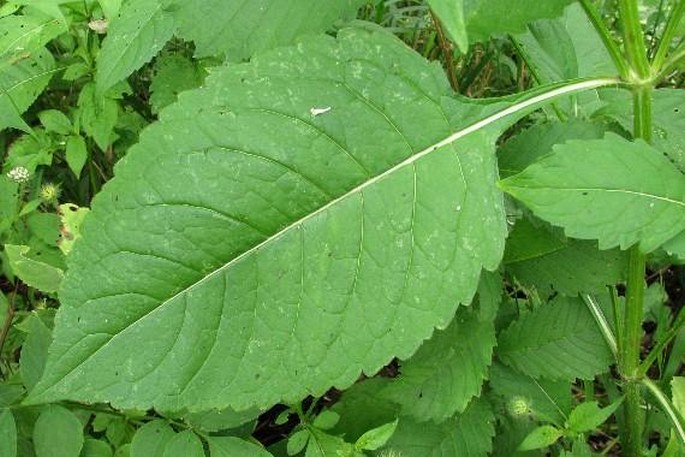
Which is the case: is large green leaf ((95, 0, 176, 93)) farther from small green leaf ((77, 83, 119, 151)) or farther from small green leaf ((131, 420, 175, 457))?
small green leaf ((131, 420, 175, 457))

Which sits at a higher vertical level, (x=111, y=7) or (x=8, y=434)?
(x=111, y=7)

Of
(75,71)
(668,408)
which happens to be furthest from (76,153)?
(668,408)

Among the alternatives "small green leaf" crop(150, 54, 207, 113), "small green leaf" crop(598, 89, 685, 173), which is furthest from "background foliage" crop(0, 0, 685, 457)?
"small green leaf" crop(150, 54, 207, 113)

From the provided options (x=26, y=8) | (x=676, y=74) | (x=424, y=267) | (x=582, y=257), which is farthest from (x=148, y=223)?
(x=676, y=74)

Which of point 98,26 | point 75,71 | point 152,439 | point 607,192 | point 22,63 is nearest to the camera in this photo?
point 607,192

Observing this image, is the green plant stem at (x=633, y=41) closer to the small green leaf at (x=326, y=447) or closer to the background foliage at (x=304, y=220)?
the background foliage at (x=304, y=220)

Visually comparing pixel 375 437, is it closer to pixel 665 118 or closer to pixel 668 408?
pixel 668 408

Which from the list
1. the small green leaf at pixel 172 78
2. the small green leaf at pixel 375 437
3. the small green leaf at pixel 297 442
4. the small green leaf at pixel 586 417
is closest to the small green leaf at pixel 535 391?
the small green leaf at pixel 586 417
